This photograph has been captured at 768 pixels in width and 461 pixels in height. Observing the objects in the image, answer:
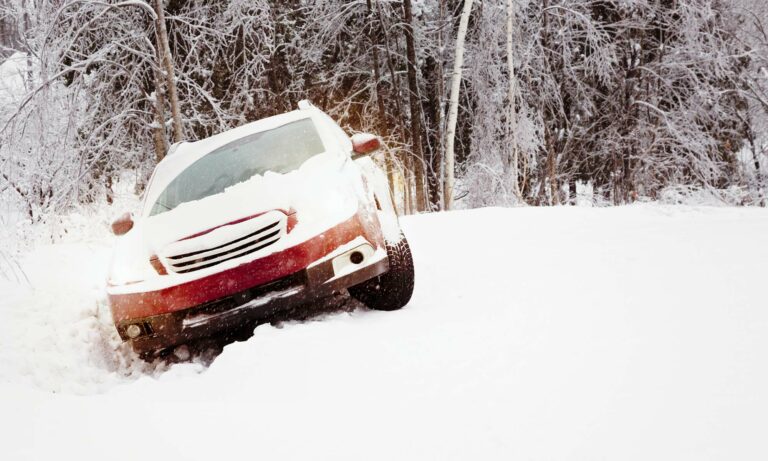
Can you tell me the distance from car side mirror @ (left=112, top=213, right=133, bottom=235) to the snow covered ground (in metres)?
0.86

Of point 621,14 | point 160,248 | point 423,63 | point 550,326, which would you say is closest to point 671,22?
point 621,14

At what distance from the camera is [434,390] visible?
204cm

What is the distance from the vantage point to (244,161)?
3986 millimetres

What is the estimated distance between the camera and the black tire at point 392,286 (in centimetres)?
344

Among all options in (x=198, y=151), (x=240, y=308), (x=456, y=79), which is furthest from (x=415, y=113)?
(x=240, y=308)

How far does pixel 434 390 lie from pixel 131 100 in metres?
11.1

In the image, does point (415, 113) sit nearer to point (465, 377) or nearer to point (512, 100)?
point (512, 100)

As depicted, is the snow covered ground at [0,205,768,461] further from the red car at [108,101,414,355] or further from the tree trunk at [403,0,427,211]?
the tree trunk at [403,0,427,211]

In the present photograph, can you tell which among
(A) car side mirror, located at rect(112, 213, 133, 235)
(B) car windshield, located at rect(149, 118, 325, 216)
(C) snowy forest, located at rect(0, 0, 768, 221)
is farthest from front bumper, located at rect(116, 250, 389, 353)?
(C) snowy forest, located at rect(0, 0, 768, 221)

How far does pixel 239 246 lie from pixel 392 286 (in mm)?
1118

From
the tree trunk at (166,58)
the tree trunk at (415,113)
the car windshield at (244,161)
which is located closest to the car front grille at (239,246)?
the car windshield at (244,161)

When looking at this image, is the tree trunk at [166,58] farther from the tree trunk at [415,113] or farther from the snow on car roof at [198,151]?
the tree trunk at [415,113]

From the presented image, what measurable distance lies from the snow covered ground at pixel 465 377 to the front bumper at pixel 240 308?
0.64 feet

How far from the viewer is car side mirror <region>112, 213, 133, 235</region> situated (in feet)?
12.3
